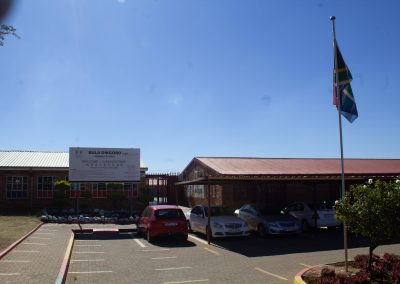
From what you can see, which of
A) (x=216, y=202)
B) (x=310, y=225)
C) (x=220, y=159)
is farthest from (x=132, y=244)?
(x=220, y=159)

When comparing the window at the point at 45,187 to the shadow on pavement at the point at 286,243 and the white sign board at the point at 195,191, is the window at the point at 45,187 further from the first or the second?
the shadow on pavement at the point at 286,243

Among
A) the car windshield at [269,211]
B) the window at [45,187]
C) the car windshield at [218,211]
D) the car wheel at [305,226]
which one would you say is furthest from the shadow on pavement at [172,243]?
the window at [45,187]

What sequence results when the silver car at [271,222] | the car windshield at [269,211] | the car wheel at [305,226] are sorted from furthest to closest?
the car wheel at [305,226]
the car windshield at [269,211]
the silver car at [271,222]

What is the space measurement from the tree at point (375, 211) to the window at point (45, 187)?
30.2 m

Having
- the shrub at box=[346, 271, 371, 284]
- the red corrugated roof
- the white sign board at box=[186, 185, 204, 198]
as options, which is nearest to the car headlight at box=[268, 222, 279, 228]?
the red corrugated roof

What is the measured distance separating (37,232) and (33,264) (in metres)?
9.23

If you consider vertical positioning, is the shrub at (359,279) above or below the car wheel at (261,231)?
above

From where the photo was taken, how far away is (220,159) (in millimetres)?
35938

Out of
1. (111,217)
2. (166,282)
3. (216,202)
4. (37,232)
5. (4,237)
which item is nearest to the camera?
(166,282)

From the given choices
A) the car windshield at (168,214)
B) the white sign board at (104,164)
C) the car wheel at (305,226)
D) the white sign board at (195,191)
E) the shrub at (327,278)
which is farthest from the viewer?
the white sign board at (195,191)

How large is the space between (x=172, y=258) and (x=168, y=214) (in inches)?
178

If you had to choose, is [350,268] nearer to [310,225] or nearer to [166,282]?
[166,282]

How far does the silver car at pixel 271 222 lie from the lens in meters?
19.6

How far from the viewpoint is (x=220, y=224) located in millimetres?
18922
